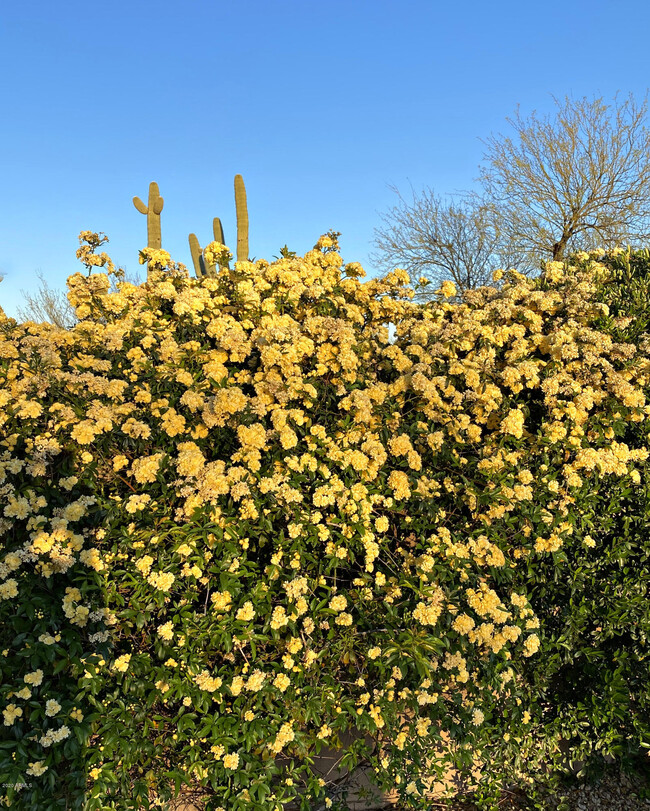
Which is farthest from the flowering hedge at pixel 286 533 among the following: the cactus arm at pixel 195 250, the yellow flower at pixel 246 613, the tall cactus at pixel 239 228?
the tall cactus at pixel 239 228

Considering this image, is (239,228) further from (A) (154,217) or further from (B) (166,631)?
(B) (166,631)

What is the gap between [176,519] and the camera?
2.68 m

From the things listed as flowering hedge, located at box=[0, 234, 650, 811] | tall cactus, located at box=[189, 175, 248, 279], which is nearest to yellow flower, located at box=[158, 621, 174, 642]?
flowering hedge, located at box=[0, 234, 650, 811]

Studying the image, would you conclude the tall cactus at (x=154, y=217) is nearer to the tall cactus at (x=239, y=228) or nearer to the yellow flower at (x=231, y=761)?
the tall cactus at (x=239, y=228)

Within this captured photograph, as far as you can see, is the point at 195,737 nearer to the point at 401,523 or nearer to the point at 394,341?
the point at 401,523

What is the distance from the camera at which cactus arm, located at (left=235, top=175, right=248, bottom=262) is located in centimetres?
880

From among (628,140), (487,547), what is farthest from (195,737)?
(628,140)

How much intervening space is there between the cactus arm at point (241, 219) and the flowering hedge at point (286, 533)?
5239 millimetres

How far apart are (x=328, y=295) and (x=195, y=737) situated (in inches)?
104

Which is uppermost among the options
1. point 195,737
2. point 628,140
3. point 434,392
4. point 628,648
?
point 628,140

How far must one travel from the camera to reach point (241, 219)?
885 centimetres

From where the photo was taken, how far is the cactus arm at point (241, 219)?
880cm

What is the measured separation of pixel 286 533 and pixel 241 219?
7.01 m

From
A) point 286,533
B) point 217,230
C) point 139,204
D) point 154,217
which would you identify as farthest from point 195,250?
point 286,533
